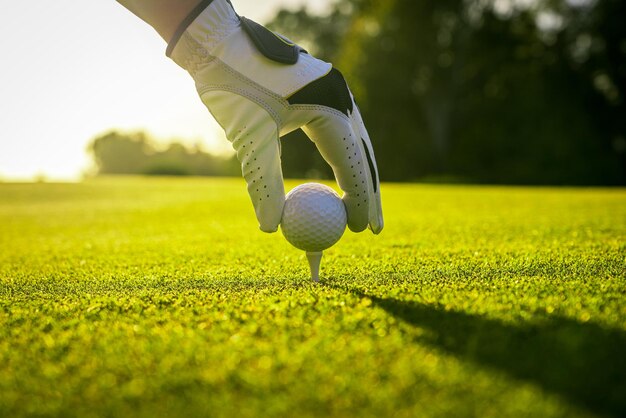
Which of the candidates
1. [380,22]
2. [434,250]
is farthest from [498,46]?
[434,250]

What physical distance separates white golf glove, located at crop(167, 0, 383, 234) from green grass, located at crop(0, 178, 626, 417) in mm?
536

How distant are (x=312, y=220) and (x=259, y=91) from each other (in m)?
0.63

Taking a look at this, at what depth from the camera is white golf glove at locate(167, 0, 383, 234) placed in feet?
8.13

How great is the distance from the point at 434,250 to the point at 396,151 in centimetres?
2499

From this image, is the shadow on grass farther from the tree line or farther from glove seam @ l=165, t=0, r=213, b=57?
the tree line

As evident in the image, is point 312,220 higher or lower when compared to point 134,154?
lower

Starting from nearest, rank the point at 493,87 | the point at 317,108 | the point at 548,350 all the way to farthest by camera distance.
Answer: the point at 548,350, the point at 317,108, the point at 493,87

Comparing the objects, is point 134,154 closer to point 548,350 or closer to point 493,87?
point 493,87

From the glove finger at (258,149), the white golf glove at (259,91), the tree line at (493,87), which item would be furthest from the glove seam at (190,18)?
the tree line at (493,87)

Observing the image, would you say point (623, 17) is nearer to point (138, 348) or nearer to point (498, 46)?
point (498, 46)

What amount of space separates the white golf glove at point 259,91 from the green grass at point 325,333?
1.76ft

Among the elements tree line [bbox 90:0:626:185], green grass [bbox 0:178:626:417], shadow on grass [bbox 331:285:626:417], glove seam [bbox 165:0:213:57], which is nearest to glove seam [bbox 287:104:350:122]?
glove seam [bbox 165:0:213:57]

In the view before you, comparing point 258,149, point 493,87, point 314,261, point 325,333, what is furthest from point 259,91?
→ point 493,87

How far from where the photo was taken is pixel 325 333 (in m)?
1.72
